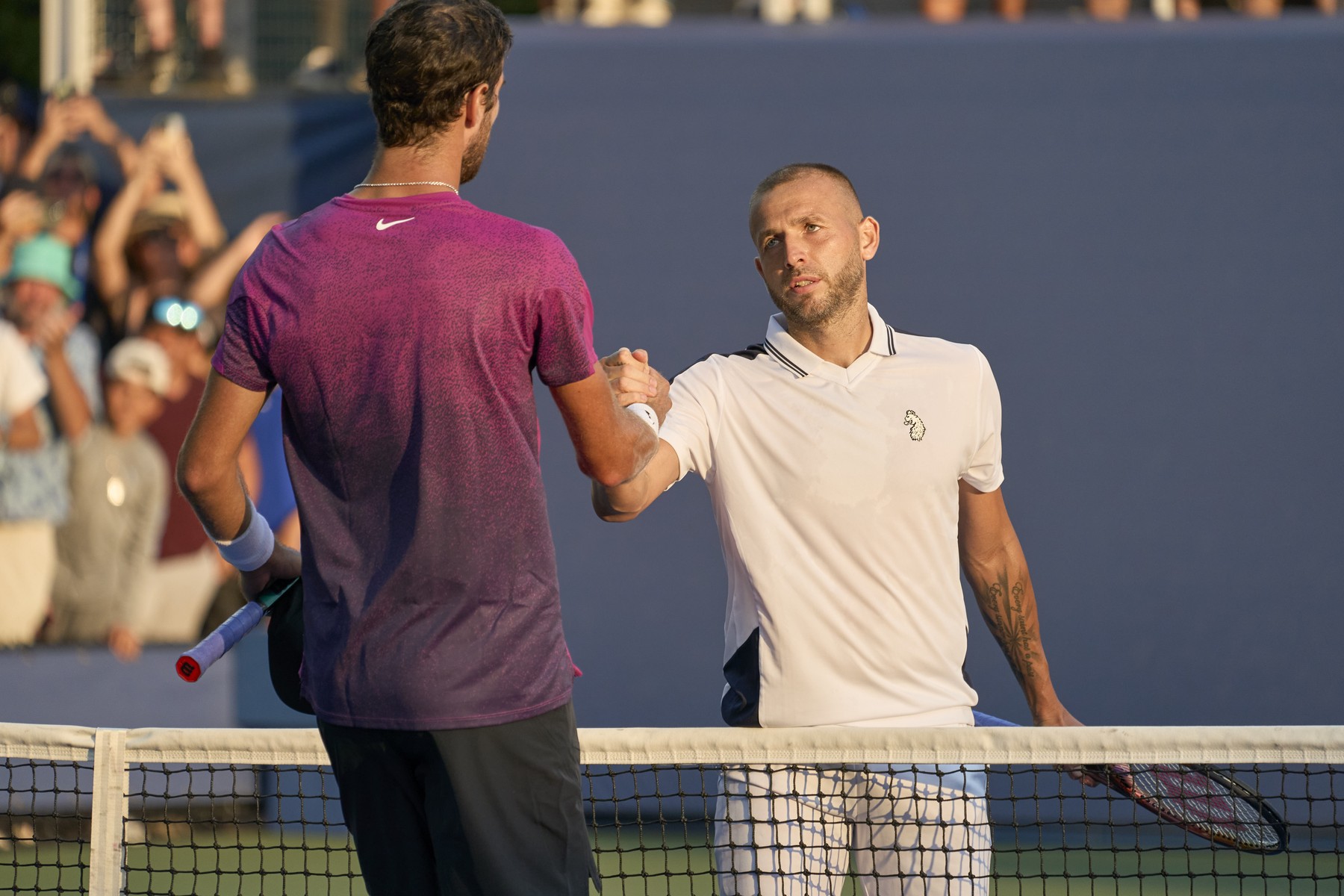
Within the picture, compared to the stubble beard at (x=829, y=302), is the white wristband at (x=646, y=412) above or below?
below

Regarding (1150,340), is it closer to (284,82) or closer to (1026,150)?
(1026,150)

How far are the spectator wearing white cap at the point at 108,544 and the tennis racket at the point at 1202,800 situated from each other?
494 cm

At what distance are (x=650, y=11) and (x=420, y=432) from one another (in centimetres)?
569

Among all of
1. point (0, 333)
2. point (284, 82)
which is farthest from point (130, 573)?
point (284, 82)

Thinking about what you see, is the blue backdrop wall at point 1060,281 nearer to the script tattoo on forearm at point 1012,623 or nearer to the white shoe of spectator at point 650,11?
the white shoe of spectator at point 650,11

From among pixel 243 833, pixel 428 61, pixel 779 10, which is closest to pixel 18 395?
pixel 243 833

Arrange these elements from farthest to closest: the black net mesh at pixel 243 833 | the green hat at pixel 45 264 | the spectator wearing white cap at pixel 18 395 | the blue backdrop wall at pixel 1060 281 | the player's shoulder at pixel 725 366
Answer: the green hat at pixel 45 264 < the spectator wearing white cap at pixel 18 395 < the blue backdrop wall at pixel 1060 281 < the black net mesh at pixel 243 833 < the player's shoulder at pixel 725 366

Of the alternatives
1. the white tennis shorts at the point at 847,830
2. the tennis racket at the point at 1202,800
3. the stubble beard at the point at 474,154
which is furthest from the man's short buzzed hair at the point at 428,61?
the tennis racket at the point at 1202,800

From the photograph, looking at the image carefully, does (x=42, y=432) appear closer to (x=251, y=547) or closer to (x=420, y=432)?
(x=251, y=547)

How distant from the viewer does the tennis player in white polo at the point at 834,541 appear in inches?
112

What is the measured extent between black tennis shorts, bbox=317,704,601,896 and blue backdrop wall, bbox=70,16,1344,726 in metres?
4.28

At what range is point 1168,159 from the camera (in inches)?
251

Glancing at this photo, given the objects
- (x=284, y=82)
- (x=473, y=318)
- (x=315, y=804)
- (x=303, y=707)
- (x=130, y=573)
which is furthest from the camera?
(x=284, y=82)

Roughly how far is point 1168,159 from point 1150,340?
82 cm
